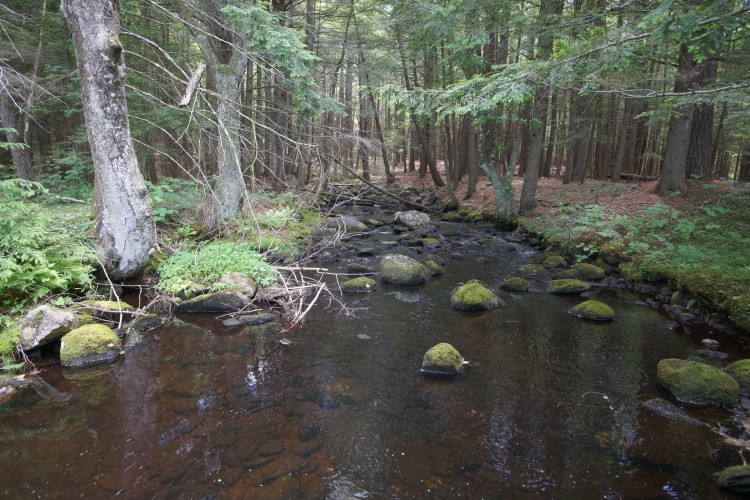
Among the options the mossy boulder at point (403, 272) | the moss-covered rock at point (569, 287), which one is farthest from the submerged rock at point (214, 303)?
the moss-covered rock at point (569, 287)

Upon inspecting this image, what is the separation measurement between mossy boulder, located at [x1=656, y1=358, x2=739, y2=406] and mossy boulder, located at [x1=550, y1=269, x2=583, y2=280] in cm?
466

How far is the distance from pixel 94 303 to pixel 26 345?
3.71 ft

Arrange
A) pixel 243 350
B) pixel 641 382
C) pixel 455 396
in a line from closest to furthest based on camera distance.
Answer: pixel 455 396 < pixel 641 382 < pixel 243 350

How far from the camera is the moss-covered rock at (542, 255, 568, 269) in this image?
1088 cm

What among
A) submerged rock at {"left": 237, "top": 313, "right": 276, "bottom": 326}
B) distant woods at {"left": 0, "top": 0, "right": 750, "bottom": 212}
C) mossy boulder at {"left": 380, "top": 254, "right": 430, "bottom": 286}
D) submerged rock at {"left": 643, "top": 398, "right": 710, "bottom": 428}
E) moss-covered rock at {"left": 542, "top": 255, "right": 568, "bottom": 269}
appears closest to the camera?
submerged rock at {"left": 643, "top": 398, "right": 710, "bottom": 428}

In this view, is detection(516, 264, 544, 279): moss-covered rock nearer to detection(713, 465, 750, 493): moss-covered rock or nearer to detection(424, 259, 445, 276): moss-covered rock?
detection(424, 259, 445, 276): moss-covered rock

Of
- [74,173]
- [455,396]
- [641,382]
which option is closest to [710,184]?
[641,382]

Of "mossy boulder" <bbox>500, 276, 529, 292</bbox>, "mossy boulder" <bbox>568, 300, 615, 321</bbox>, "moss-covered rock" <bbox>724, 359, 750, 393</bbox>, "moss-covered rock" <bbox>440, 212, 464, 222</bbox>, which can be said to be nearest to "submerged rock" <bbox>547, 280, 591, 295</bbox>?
"mossy boulder" <bbox>500, 276, 529, 292</bbox>

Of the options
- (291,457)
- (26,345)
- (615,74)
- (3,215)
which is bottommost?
(291,457)

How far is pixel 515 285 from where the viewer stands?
9336mm

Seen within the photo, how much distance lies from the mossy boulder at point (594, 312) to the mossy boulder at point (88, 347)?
27.0 ft

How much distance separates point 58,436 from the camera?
4121mm

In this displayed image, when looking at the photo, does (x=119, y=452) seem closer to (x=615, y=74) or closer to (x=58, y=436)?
(x=58, y=436)

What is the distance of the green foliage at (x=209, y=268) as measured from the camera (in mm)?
7668
